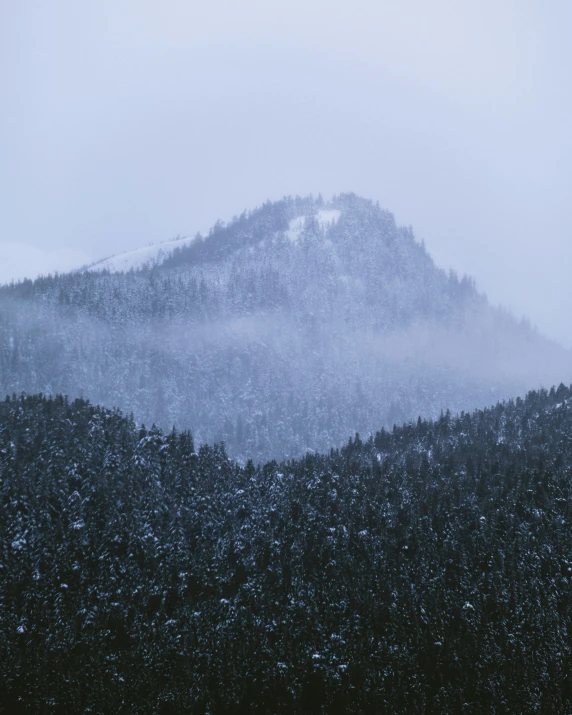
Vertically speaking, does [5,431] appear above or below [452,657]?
above

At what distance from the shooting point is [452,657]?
10200cm

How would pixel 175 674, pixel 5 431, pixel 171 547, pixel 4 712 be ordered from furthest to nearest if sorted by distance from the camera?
pixel 5 431 < pixel 171 547 < pixel 175 674 < pixel 4 712

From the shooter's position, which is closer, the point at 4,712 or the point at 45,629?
the point at 4,712

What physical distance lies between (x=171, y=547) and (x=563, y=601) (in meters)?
69.3

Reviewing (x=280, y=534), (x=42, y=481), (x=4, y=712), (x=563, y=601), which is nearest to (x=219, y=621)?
(x=280, y=534)

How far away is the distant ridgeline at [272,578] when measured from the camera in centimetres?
9838

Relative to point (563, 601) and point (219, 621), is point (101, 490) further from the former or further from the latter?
point (563, 601)

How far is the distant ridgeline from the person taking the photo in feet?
323

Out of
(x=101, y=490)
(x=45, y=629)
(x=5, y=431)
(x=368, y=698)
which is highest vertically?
(x=5, y=431)

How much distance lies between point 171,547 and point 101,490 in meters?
17.7

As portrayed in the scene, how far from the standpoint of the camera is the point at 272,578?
11594cm

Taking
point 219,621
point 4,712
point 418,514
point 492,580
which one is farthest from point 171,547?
point 492,580

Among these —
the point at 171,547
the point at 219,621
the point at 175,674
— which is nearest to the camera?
the point at 175,674

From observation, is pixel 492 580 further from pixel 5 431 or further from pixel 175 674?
pixel 5 431
